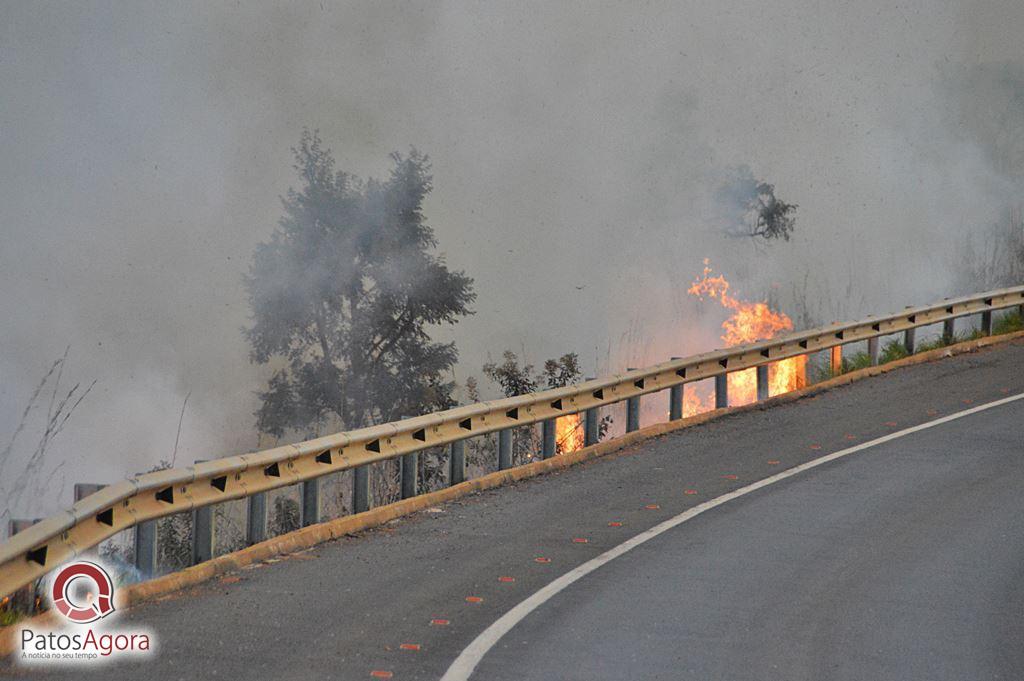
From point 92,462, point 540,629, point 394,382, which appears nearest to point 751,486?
point 540,629

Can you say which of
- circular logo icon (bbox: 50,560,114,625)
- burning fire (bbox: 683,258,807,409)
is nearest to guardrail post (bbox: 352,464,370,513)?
circular logo icon (bbox: 50,560,114,625)

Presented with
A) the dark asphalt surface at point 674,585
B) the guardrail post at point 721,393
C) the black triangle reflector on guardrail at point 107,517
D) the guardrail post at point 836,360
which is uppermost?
the guardrail post at point 836,360

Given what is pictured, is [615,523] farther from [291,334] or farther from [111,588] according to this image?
[291,334]

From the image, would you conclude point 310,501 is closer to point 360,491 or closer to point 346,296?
point 360,491

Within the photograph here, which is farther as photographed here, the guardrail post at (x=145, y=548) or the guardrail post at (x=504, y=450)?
the guardrail post at (x=504, y=450)

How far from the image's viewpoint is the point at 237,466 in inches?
399

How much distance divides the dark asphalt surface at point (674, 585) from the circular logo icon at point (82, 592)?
0.20 meters

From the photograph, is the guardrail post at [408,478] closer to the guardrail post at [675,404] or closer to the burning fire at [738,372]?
the burning fire at [738,372]

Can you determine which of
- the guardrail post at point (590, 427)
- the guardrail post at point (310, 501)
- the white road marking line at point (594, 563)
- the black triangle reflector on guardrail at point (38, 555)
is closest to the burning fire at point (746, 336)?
the white road marking line at point (594, 563)

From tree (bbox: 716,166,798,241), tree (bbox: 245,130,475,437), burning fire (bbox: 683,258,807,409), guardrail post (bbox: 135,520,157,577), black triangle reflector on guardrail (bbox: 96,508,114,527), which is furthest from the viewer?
tree (bbox: 716,166,798,241)

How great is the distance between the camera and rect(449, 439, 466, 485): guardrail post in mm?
12977

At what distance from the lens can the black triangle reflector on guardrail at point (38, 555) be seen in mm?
8047

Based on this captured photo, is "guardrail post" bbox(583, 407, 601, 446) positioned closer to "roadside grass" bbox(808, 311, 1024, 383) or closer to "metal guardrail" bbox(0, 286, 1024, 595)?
"metal guardrail" bbox(0, 286, 1024, 595)

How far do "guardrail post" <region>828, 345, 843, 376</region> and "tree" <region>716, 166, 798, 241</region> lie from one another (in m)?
34.3
